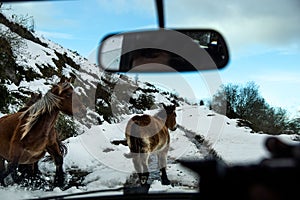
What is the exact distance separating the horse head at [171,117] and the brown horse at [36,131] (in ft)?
3.62

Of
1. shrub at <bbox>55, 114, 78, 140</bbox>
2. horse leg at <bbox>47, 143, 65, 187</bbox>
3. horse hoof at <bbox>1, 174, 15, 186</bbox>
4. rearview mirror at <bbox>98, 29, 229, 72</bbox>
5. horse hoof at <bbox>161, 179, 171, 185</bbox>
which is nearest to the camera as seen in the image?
rearview mirror at <bbox>98, 29, 229, 72</bbox>

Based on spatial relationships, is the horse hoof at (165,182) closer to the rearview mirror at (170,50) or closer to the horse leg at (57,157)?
the horse leg at (57,157)

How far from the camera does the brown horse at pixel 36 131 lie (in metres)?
2.92

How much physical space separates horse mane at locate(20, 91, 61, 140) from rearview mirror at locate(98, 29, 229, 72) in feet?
4.59

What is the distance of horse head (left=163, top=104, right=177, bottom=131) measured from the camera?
12.6 feet

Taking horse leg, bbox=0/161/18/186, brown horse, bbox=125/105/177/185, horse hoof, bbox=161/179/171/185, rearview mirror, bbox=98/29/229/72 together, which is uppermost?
rearview mirror, bbox=98/29/229/72

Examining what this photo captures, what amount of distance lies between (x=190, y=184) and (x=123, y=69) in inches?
43.2

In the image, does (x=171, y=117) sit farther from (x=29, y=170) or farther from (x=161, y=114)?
(x=29, y=170)

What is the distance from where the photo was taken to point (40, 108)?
9.68ft

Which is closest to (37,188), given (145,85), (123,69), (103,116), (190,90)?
(123,69)

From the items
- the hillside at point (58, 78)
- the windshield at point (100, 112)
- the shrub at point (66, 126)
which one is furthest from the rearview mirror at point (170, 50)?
the hillside at point (58, 78)

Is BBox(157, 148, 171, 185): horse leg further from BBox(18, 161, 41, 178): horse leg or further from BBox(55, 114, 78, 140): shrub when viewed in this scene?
BBox(55, 114, 78, 140): shrub

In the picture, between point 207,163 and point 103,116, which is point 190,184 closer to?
point 207,163

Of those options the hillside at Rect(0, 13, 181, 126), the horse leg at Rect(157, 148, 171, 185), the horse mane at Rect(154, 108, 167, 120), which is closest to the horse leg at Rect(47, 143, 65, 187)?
the horse leg at Rect(157, 148, 171, 185)
